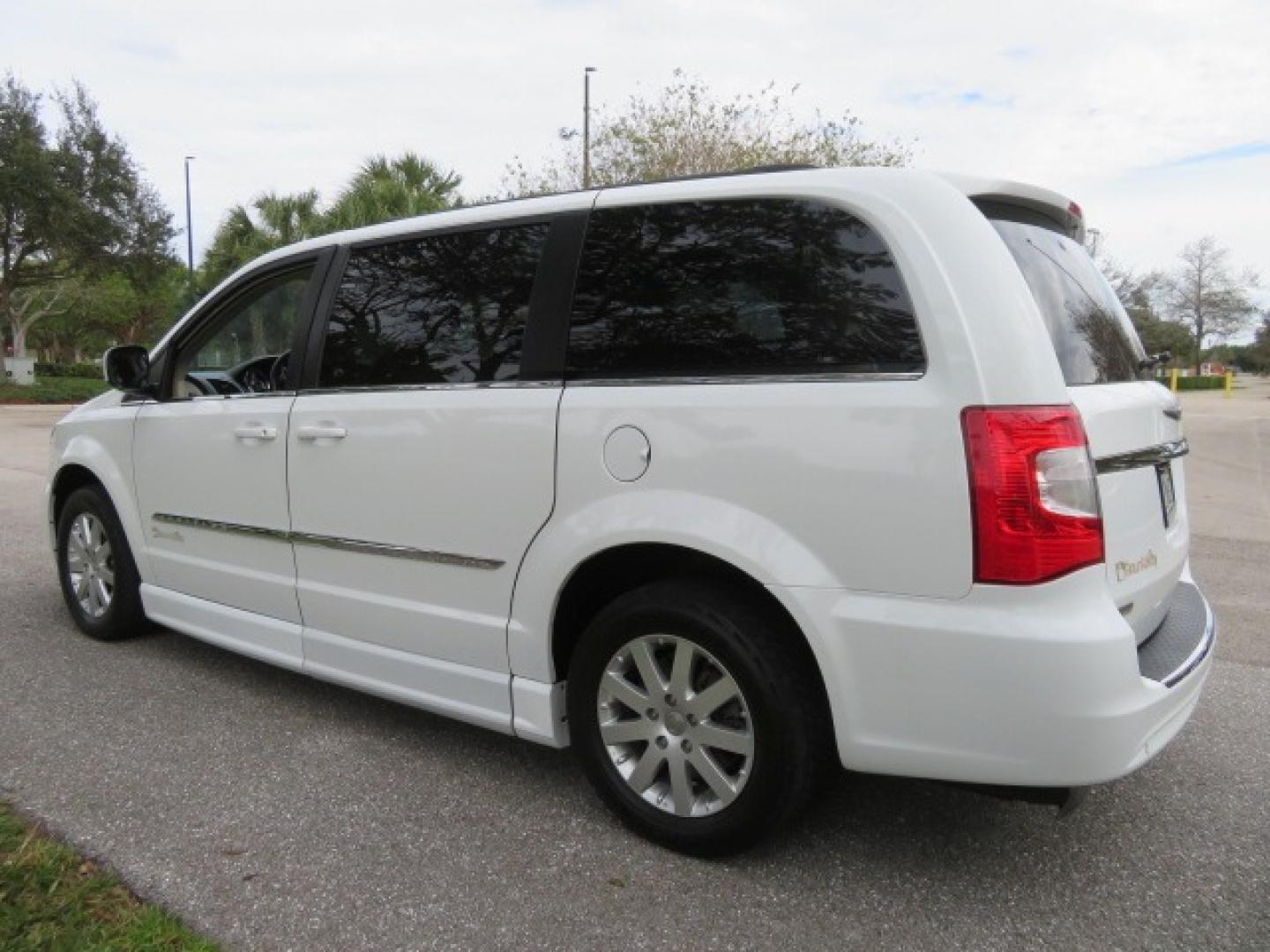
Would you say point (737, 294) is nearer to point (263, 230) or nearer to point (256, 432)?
point (256, 432)

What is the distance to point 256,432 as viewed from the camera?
11.7 ft

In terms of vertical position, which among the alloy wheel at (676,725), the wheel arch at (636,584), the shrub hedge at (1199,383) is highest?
the wheel arch at (636,584)

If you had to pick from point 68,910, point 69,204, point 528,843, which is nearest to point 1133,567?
point 528,843

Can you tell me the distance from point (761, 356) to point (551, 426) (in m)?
0.66

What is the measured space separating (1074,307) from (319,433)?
95.4 inches

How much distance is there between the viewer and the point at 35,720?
3.58m

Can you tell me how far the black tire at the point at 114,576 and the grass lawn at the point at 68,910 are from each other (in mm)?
1933

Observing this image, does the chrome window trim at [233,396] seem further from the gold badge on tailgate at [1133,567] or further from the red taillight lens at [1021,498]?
the gold badge on tailgate at [1133,567]

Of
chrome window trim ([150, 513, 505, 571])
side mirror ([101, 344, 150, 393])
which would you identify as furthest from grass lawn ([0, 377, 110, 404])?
chrome window trim ([150, 513, 505, 571])

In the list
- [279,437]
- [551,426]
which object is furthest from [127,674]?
[551,426]

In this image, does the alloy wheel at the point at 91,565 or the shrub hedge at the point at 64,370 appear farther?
the shrub hedge at the point at 64,370

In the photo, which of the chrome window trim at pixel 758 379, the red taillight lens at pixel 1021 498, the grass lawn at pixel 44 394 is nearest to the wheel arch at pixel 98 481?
the chrome window trim at pixel 758 379

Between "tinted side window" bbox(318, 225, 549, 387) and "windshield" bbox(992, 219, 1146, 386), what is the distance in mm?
1417

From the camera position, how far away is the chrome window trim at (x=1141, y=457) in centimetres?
231
